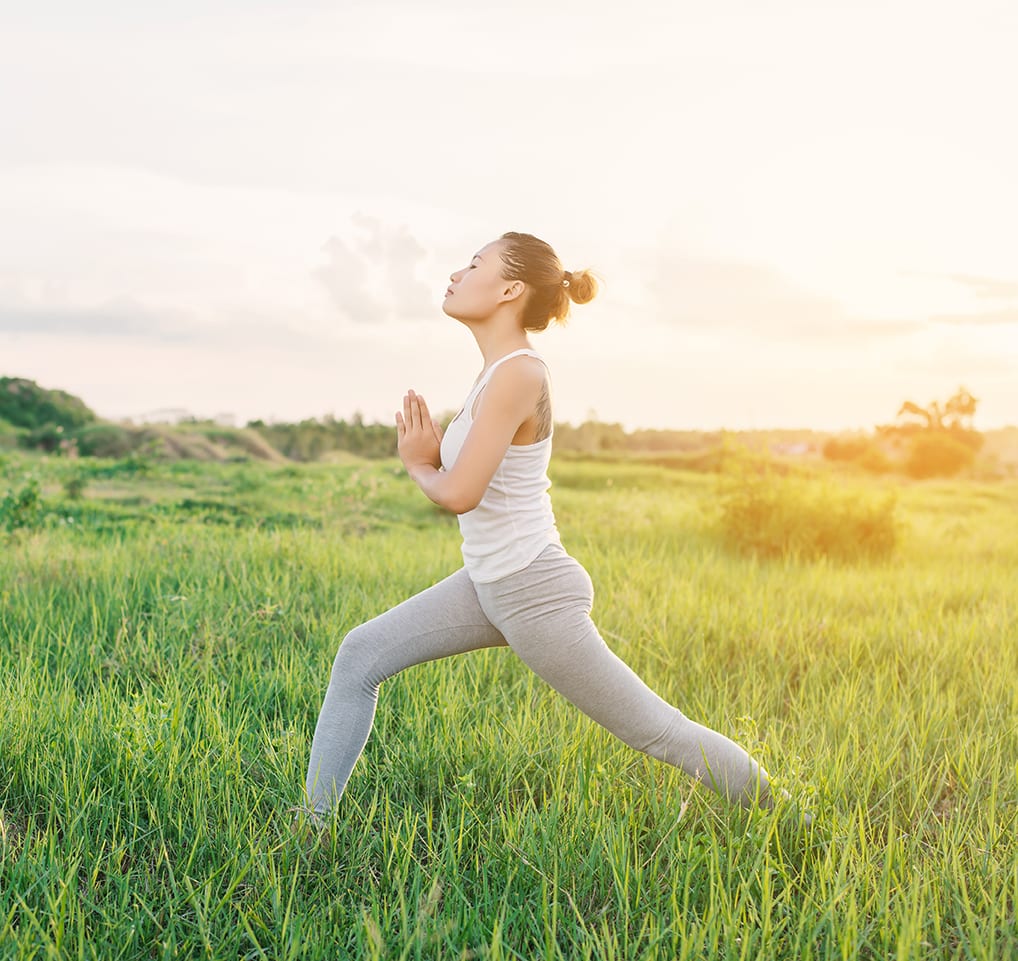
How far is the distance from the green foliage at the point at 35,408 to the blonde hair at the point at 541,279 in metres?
18.0

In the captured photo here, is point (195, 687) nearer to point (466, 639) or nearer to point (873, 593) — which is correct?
point (466, 639)

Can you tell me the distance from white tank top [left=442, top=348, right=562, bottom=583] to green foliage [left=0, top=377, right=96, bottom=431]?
59.1 feet

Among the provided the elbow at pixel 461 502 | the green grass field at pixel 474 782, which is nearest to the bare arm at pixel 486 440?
the elbow at pixel 461 502

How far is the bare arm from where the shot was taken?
8.54 feet

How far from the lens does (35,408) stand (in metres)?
19.4

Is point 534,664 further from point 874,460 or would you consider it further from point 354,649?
point 874,460

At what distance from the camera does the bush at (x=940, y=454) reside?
17.3 metres

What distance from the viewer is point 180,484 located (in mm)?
12250

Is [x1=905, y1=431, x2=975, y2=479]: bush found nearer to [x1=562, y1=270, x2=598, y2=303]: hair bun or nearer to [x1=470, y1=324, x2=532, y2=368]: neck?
[x1=562, y1=270, x2=598, y2=303]: hair bun

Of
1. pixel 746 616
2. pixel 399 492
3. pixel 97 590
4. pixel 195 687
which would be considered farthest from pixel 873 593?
pixel 399 492

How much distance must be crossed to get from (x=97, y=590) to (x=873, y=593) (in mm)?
4962

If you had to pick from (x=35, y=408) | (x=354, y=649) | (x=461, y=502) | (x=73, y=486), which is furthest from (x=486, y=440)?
(x=35, y=408)

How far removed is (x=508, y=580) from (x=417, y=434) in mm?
511

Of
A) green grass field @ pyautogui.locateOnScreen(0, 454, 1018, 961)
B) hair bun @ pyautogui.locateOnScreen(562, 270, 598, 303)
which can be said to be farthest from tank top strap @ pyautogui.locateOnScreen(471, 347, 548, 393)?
green grass field @ pyautogui.locateOnScreen(0, 454, 1018, 961)
